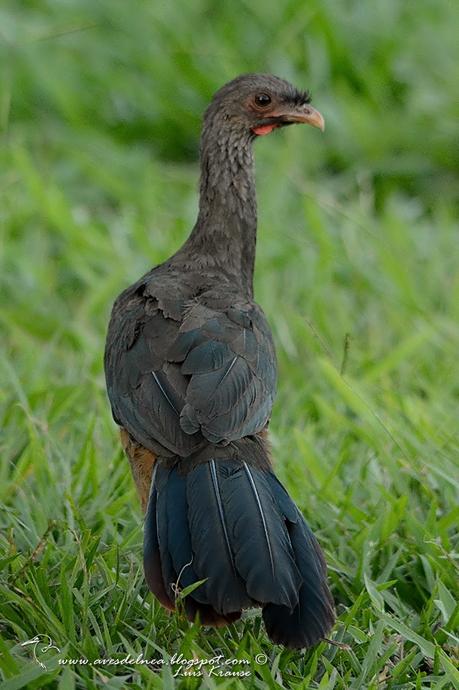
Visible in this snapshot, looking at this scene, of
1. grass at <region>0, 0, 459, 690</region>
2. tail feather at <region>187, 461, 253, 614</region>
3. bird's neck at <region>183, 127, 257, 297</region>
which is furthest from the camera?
bird's neck at <region>183, 127, 257, 297</region>

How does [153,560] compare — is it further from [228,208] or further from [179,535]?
[228,208]

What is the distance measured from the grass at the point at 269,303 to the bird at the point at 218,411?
17 centimetres

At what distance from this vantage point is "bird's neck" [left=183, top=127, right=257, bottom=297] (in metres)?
4.46

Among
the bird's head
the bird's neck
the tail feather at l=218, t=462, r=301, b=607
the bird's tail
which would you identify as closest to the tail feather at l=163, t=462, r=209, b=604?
the bird's tail

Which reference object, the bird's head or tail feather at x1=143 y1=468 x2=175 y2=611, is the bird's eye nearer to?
the bird's head

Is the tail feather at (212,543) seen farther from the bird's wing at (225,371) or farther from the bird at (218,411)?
the bird's wing at (225,371)

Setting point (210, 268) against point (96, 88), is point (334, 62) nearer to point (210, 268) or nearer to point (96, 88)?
point (96, 88)

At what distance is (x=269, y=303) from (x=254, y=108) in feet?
4.72

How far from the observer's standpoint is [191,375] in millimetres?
3699

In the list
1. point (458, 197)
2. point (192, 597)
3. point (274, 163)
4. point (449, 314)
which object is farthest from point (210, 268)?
point (458, 197)

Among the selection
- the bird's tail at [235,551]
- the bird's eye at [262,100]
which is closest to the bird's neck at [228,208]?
the bird's eye at [262,100]

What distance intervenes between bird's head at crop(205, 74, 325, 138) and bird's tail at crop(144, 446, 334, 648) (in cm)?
140

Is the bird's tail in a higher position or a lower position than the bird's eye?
lower

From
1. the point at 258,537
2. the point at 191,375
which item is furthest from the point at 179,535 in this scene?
the point at 191,375
